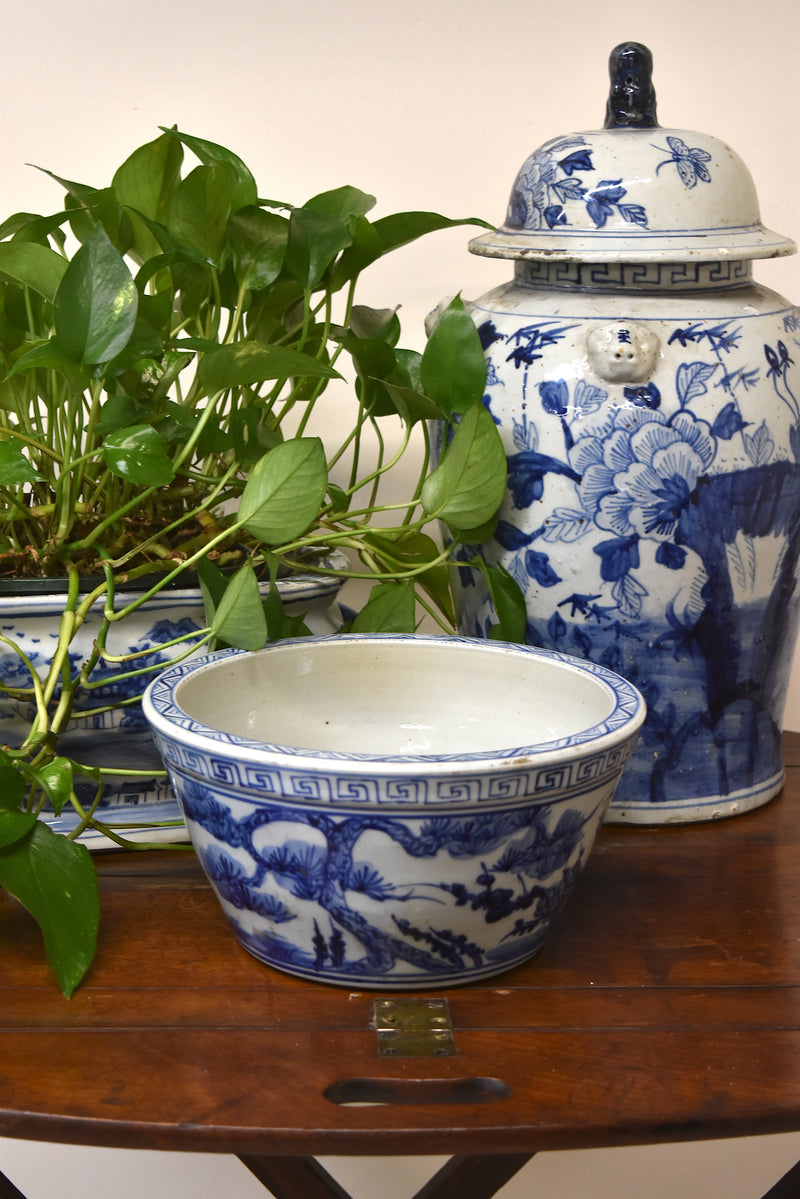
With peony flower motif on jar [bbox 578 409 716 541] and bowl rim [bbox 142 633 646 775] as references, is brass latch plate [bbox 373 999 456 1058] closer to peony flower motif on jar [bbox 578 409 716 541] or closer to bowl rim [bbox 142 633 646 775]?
bowl rim [bbox 142 633 646 775]

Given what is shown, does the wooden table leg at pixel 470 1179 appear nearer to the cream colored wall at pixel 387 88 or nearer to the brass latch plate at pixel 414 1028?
the brass latch plate at pixel 414 1028

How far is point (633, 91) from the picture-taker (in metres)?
0.77

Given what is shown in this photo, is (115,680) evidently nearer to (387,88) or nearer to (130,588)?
(130,588)

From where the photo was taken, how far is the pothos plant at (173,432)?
0.62m

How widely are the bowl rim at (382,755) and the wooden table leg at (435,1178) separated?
8.4 inches

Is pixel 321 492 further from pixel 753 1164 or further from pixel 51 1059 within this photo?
pixel 753 1164

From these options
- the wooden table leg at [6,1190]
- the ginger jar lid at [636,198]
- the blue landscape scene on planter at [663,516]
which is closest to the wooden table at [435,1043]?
the wooden table leg at [6,1190]

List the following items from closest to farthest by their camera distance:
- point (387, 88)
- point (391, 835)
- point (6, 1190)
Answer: point (391, 835) → point (6, 1190) → point (387, 88)

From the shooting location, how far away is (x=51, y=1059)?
1.78ft

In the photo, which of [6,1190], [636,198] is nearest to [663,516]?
[636,198]

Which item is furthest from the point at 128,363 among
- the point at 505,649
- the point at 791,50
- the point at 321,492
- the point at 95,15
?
the point at 791,50

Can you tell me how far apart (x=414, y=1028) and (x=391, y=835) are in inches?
3.6

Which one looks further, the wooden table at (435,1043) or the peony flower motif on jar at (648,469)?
the peony flower motif on jar at (648,469)

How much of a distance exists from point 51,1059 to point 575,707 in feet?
1.01
